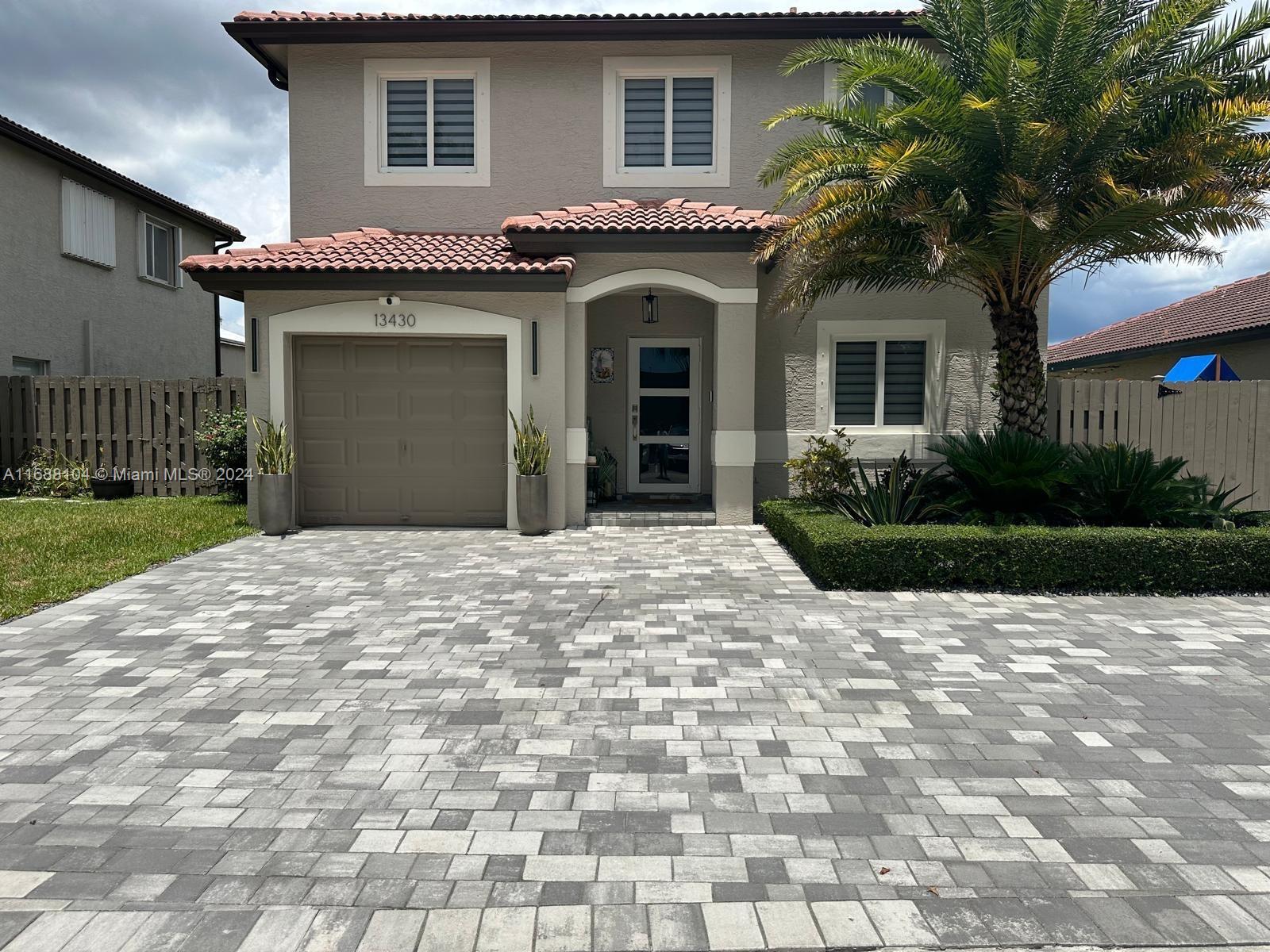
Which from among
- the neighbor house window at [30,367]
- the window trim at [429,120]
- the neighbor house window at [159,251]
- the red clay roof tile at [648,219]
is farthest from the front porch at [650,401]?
the neighbor house window at [159,251]

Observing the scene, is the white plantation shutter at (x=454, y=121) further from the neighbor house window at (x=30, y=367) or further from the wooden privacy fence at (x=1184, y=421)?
the wooden privacy fence at (x=1184, y=421)

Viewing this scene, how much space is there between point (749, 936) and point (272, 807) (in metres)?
2.29

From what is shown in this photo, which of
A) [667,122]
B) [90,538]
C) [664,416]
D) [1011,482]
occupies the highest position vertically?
[667,122]

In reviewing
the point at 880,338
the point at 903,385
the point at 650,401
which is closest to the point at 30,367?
the point at 650,401

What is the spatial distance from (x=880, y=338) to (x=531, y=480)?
5974 millimetres

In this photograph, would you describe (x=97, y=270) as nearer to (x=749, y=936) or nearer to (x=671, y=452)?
(x=671, y=452)

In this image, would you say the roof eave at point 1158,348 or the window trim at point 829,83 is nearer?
the window trim at point 829,83

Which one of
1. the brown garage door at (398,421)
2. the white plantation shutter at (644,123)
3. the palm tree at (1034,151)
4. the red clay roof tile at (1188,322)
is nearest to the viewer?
the palm tree at (1034,151)

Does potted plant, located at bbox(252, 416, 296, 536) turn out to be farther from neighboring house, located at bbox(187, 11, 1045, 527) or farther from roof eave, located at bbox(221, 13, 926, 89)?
roof eave, located at bbox(221, 13, 926, 89)

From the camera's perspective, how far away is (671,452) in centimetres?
1432

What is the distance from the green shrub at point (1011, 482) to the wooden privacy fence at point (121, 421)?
41.1ft

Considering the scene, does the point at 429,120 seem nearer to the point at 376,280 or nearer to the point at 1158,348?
the point at 376,280

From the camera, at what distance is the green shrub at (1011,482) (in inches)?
358

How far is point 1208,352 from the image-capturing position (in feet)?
68.0
